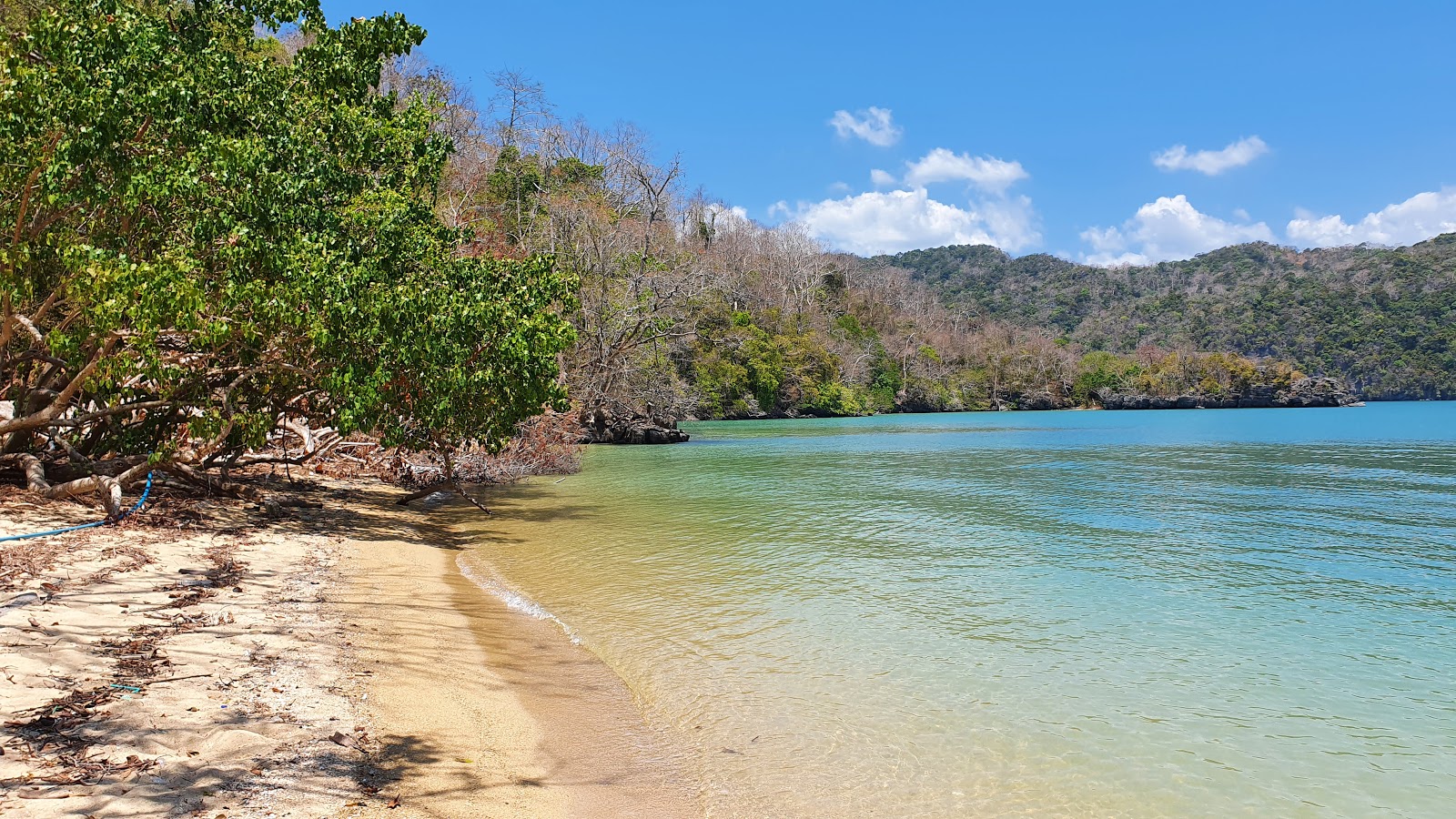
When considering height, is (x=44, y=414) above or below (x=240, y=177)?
below

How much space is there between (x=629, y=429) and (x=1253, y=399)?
294 feet

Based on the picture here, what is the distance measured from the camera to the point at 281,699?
16.7ft

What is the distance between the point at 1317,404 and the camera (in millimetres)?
97438

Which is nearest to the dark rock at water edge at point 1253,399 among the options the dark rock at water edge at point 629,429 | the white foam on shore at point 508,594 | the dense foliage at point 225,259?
the dark rock at water edge at point 629,429

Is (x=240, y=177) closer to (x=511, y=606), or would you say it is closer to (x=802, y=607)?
(x=511, y=606)

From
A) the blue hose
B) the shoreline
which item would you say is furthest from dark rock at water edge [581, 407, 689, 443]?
the shoreline

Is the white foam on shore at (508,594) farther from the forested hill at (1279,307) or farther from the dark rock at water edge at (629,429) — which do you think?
the forested hill at (1279,307)

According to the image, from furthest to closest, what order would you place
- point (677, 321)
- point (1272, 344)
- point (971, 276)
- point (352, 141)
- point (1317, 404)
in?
point (971, 276), point (1272, 344), point (1317, 404), point (677, 321), point (352, 141)

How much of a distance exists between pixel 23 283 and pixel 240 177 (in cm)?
249

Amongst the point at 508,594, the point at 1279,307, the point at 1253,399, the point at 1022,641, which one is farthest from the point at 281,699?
the point at 1279,307

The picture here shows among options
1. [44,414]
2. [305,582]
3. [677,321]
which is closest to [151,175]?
[44,414]

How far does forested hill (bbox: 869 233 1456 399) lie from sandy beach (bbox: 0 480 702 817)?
424 feet

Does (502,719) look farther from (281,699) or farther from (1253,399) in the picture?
(1253,399)

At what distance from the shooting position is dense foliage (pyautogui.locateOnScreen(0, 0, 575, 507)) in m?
8.53
